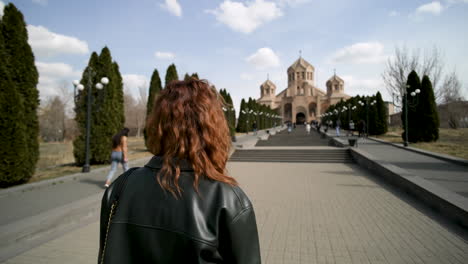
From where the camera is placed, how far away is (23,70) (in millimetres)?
7883

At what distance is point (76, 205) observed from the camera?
4.98 m

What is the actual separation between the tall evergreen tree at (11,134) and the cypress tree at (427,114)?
867 inches

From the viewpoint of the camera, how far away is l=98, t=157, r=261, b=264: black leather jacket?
998 mm

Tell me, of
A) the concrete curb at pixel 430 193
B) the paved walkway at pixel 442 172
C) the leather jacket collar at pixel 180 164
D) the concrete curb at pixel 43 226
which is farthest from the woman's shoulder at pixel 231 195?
the paved walkway at pixel 442 172

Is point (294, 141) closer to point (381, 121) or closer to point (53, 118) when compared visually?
point (381, 121)

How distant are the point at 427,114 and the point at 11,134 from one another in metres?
22.6

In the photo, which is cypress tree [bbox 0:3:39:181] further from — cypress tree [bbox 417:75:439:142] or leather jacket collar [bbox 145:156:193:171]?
cypress tree [bbox 417:75:439:142]

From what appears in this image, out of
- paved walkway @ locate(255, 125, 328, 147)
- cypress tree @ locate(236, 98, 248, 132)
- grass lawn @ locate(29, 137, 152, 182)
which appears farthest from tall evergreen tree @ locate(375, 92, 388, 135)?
grass lawn @ locate(29, 137, 152, 182)

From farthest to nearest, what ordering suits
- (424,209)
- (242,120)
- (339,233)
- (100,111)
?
(242,120) → (100,111) → (424,209) → (339,233)

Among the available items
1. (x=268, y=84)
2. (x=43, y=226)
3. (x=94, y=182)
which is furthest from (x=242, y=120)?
(x=268, y=84)

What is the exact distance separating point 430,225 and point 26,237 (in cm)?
646

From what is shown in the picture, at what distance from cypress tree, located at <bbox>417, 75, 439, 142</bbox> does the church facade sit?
55.5m

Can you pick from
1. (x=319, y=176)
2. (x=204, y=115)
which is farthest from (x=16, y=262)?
(x=319, y=176)

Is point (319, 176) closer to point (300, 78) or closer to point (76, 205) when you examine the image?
point (76, 205)
